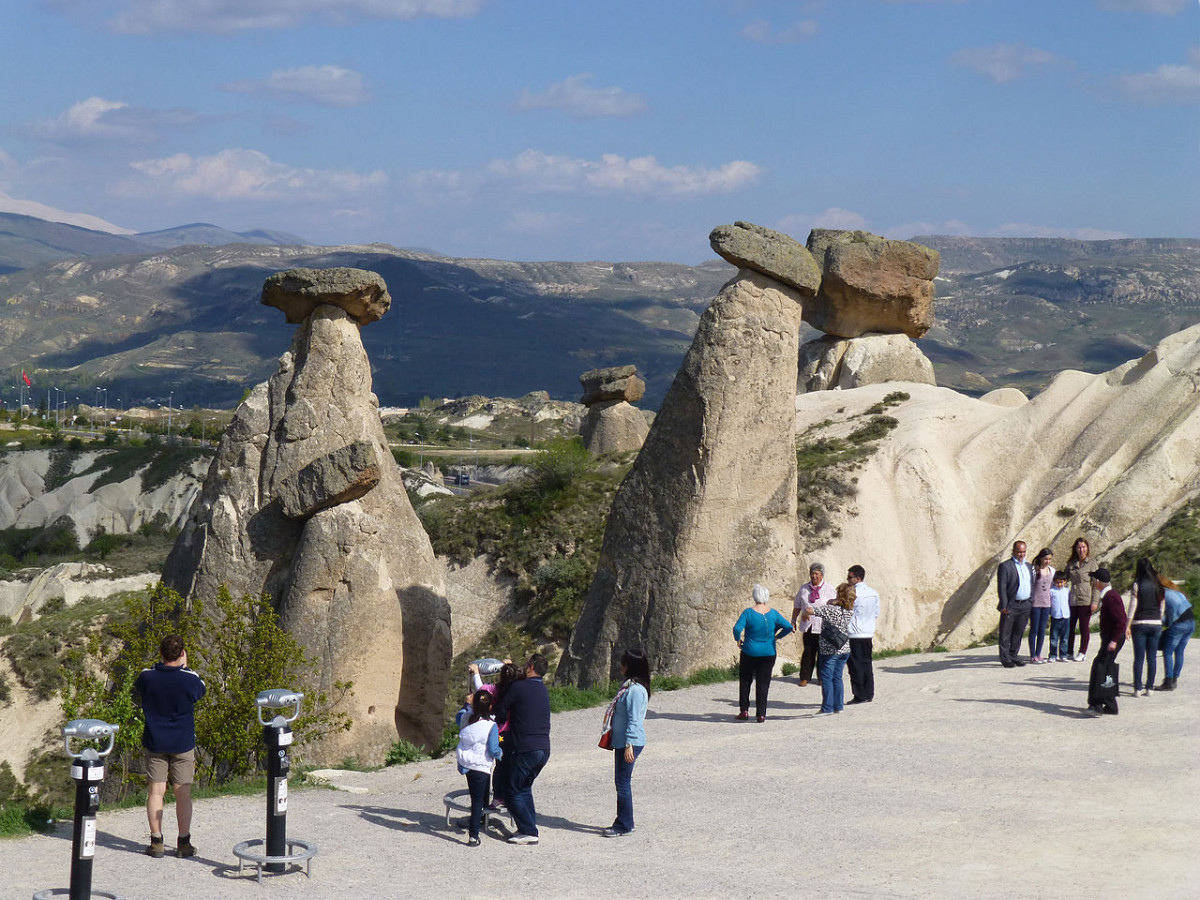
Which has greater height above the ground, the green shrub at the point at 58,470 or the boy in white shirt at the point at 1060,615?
the boy in white shirt at the point at 1060,615

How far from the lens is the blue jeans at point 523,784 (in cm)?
962

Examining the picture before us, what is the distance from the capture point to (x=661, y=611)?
1670 centimetres

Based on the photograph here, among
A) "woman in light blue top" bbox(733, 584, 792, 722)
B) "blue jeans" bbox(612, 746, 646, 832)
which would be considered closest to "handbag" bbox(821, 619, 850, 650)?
"woman in light blue top" bbox(733, 584, 792, 722)

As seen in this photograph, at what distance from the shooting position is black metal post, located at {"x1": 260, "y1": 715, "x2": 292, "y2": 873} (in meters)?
8.87

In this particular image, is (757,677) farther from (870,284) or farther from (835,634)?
(870,284)

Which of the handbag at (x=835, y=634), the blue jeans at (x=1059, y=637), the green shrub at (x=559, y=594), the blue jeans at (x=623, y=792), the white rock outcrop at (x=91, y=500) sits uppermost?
the handbag at (x=835, y=634)

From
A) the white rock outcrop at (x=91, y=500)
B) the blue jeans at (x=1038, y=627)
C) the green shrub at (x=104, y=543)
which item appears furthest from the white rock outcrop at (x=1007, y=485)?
the white rock outcrop at (x=91, y=500)

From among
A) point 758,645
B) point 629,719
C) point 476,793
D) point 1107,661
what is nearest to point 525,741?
point 476,793

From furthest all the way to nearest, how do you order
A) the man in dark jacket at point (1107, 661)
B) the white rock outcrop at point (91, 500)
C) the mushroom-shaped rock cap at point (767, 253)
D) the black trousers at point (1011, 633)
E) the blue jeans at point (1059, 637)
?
the white rock outcrop at point (91, 500) → the mushroom-shaped rock cap at point (767, 253) → the blue jeans at point (1059, 637) → the black trousers at point (1011, 633) → the man in dark jacket at point (1107, 661)

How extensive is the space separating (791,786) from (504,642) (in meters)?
15.1

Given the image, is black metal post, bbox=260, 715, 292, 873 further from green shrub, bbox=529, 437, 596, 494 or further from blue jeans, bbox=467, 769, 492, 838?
green shrub, bbox=529, 437, 596, 494

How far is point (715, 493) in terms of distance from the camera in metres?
16.7

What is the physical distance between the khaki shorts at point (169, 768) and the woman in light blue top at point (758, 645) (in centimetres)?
547

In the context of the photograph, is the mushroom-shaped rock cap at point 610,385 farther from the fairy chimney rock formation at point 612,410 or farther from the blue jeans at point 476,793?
the blue jeans at point 476,793
